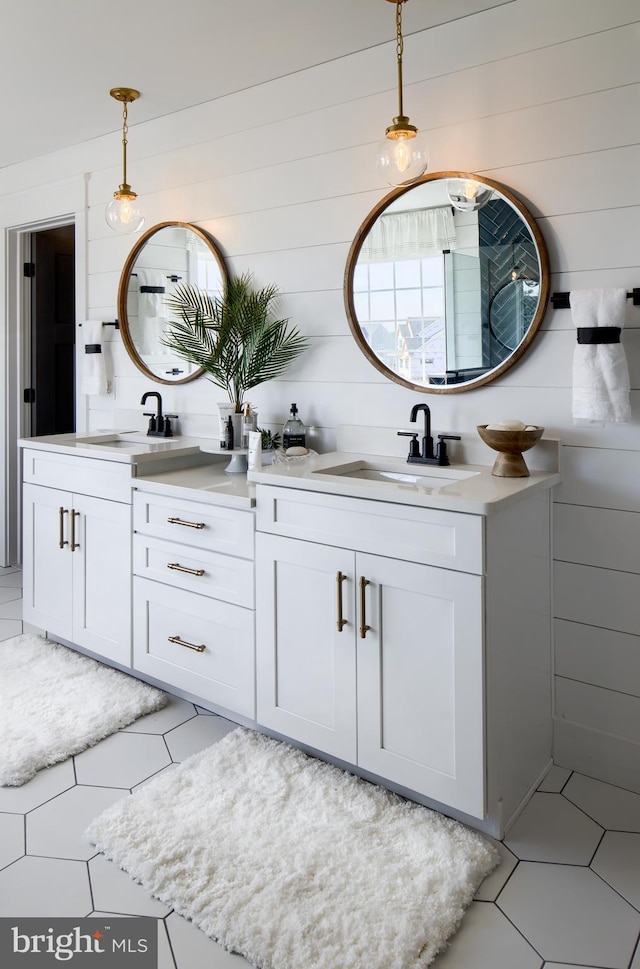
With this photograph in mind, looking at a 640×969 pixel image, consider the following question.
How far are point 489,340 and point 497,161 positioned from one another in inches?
22.6

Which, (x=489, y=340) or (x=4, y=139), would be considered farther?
(x=4, y=139)

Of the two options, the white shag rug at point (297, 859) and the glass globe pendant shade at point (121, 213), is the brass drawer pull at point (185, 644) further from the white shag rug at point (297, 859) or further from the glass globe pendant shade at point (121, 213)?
the glass globe pendant shade at point (121, 213)

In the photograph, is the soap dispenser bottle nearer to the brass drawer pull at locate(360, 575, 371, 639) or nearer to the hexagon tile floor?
the brass drawer pull at locate(360, 575, 371, 639)

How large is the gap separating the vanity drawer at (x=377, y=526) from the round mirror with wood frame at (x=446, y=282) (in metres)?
0.66

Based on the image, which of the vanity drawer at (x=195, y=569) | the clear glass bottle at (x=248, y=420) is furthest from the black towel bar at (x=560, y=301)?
the vanity drawer at (x=195, y=569)

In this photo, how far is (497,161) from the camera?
2.24m

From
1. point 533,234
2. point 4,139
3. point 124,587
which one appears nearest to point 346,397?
point 533,234

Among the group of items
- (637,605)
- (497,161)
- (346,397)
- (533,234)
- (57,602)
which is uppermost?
(497,161)

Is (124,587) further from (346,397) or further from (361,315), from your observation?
(361,315)

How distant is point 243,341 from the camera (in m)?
2.78

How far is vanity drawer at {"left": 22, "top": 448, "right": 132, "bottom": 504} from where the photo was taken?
2701 mm

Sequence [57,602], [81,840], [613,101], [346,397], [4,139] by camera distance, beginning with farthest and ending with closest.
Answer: [4,139] < [57,602] < [346,397] < [613,101] < [81,840]

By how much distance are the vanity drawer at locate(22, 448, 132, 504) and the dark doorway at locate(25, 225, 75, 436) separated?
4.67ft

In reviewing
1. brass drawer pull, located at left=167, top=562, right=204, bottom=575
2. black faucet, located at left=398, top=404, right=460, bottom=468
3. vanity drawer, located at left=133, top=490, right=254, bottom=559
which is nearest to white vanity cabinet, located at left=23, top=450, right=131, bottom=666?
vanity drawer, located at left=133, top=490, right=254, bottom=559
